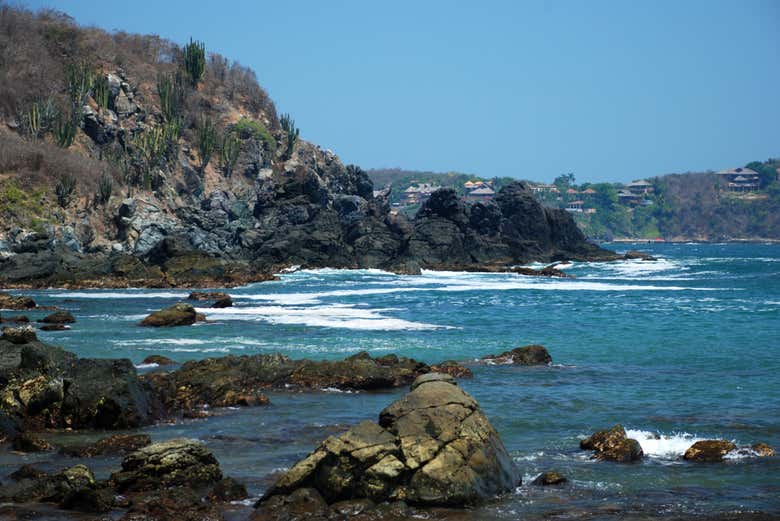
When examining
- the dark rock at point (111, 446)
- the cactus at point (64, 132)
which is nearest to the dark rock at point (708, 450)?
the dark rock at point (111, 446)

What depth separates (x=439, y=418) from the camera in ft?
39.3

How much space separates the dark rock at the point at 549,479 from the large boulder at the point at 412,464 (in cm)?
31

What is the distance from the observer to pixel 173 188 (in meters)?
80.9

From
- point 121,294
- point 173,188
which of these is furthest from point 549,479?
point 173,188

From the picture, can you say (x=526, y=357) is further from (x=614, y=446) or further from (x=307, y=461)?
(x=307, y=461)

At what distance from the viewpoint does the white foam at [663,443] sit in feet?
46.4

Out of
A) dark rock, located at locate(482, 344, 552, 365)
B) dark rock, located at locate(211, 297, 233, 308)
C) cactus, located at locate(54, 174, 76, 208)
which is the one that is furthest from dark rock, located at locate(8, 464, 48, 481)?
cactus, located at locate(54, 174, 76, 208)

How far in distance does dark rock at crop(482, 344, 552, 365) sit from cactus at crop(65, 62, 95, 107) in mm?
65492

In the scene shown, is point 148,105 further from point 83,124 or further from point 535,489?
point 535,489

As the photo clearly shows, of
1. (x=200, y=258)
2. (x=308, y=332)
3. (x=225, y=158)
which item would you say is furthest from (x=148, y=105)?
(x=308, y=332)

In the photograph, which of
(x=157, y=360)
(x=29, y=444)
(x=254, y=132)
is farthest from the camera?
Answer: (x=254, y=132)

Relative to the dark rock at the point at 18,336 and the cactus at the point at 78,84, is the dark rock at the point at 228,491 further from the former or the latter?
the cactus at the point at 78,84

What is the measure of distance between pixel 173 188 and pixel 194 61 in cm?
2235

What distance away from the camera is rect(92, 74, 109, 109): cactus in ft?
269
